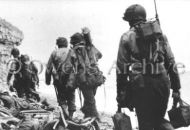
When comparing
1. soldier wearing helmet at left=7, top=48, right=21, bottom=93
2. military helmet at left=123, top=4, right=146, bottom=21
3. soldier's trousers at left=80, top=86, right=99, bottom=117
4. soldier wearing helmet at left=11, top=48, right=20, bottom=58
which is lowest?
soldier's trousers at left=80, top=86, right=99, bottom=117

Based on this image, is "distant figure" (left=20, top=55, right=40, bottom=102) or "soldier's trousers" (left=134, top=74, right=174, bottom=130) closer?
"soldier's trousers" (left=134, top=74, right=174, bottom=130)

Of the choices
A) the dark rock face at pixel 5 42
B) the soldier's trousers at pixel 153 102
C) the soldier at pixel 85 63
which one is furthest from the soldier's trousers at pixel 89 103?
the dark rock face at pixel 5 42

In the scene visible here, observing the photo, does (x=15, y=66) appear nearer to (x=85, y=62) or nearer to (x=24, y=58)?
(x=24, y=58)

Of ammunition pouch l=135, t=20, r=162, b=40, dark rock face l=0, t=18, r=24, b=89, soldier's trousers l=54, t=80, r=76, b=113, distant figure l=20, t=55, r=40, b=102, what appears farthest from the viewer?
dark rock face l=0, t=18, r=24, b=89

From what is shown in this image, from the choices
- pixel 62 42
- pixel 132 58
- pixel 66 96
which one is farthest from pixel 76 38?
pixel 132 58

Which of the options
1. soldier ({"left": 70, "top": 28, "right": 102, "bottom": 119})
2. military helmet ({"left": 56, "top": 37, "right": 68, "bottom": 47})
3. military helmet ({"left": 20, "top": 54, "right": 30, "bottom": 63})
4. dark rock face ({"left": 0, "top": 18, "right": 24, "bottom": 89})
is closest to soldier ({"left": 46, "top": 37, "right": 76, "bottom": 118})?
military helmet ({"left": 56, "top": 37, "right": 68, "bottom": 47})

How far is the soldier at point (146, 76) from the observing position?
5629 millimetres

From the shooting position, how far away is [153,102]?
5.65 meters

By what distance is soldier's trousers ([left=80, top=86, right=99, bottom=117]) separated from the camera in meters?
10.7

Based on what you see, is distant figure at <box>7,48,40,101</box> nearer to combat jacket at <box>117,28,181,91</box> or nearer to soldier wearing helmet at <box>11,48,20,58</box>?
soldier wearing helmet at <box>11,48,20,58</box>

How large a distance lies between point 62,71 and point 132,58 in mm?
5225

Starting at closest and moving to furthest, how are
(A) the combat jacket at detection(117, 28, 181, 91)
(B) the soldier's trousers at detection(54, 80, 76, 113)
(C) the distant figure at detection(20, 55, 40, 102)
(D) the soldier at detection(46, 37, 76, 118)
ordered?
(A) the combat jacket at detection(117, 28, 181, 91) → (D) the soldier at detection(46, 37, 76, 118) → (B) the soldier's trousers at detection(54, 80, 76, 113) → (C) the distant figure at detection(20, 55, 40, 102)

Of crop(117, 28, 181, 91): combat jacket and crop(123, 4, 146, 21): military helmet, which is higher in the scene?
crop(123, 4, 146, 21): military helmet

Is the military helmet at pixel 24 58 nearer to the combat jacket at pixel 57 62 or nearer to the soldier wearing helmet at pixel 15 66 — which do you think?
the soldier wearing helmet at pixel 15 66
